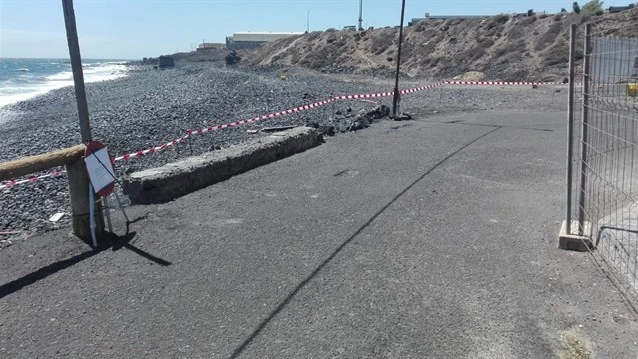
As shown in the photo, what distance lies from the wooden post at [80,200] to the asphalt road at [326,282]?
24 centimetres

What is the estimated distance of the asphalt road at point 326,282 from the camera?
13.1 feet

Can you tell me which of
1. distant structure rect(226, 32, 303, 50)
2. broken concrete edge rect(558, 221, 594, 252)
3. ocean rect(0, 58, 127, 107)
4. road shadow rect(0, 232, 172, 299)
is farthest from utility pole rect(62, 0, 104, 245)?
distant structure rect(226, 32, 303, 50)

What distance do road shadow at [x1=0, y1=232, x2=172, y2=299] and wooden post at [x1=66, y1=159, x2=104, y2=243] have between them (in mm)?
222

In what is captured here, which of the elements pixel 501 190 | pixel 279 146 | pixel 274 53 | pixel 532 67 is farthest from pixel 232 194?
pixel 274 53

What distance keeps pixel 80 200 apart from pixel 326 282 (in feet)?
10.6

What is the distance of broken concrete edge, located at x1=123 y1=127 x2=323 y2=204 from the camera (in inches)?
302

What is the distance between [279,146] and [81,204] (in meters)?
5.08

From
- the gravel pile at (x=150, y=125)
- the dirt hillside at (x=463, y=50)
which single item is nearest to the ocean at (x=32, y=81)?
the gravel pile at (x=150, y=125)

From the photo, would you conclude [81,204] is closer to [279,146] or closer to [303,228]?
[303,228]

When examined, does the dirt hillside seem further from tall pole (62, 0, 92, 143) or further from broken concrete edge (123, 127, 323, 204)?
tall pole (62, 0, 92, 143)

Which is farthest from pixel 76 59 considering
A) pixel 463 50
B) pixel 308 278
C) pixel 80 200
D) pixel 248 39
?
pixel 248 39

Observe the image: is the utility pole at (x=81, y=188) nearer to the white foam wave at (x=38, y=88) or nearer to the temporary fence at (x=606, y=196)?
the temporary fence at (x=606, y=196)

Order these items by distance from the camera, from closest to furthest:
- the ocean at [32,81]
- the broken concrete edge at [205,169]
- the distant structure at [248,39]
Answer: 1. the broken concrete edge at [205,169]
2. the ocean at [32,81]
3. the distant structure at [248,39]

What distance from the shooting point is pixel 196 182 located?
27.9ft
